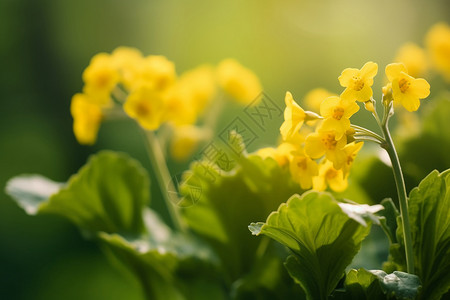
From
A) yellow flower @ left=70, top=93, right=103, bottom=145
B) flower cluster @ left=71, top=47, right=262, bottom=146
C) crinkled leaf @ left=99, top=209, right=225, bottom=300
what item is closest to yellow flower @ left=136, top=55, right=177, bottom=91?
flower cluster @ left=71, top=47, right=262, bottom=146

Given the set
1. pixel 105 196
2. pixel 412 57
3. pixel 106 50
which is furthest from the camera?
pixel 106 50

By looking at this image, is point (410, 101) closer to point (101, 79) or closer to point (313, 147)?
point (313, 147)

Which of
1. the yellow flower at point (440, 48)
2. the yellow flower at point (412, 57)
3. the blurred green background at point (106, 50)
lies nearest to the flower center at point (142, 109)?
the yellow flower at point (412, 57)

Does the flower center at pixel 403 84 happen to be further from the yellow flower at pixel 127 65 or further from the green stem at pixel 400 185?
the yellow flower at pixel 127 65

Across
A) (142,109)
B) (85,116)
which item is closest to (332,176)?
(142,109)

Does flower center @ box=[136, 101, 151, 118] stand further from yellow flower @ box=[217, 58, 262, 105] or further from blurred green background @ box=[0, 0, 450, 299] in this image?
blurred green background @ box=[0, 0, 450, 299]

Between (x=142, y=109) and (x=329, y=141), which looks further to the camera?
(x=142, y=109)

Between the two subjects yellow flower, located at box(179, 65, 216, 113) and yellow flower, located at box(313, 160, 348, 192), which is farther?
yellow flower, located at box(179, 65, 216, 113)
